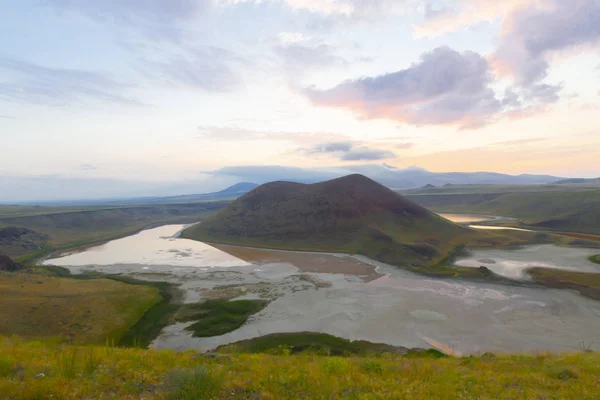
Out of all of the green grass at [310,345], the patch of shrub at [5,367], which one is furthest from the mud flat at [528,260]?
the patch of shrub at [5,367]

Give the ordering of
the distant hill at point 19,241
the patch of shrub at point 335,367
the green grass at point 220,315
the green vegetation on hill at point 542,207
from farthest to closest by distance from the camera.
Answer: the green vegetation on hill at point 542,207 → the distant hill at point 19,241 → the green grass at point 220,315 → the patch of shrub at point 335,367

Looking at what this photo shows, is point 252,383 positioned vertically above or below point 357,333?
above

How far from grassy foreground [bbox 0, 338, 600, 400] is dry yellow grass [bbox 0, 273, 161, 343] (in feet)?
76.1

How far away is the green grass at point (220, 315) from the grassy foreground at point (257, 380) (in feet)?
72.6

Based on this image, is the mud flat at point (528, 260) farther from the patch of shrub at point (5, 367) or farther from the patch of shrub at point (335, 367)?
the patch of shrub at point (5, 367)

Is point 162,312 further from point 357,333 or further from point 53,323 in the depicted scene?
point 357,333

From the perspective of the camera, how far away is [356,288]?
48.7 metres

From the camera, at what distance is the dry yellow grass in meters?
31.3

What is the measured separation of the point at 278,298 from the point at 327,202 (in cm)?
5658

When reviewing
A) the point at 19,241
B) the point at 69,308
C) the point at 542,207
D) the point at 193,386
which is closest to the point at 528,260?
the point at 193,386

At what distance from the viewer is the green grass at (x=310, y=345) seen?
1111 inches

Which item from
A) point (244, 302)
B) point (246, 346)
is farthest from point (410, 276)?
point (246, 346)

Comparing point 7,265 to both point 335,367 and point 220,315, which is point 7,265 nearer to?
point 220,315

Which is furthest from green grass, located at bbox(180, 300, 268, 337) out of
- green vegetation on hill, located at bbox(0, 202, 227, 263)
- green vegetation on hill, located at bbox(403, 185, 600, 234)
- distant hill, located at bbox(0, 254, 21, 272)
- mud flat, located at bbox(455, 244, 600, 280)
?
green vegetation on hill, located at bbox(403, 185, 600, 234)
